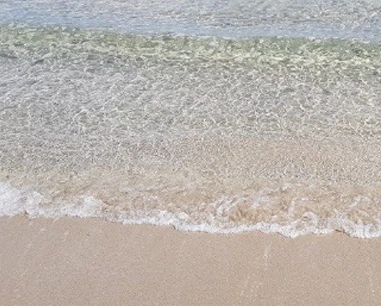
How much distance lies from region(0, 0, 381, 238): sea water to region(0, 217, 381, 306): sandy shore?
135mm

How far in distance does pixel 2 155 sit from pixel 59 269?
1.48m

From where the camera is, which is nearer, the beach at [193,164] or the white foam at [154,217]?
the beach at [193,164]

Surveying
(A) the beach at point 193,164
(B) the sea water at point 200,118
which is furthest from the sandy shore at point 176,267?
(B) the sea water at point 200,118

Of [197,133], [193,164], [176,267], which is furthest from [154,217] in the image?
[197,133]

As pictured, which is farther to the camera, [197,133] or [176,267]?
[197,133]

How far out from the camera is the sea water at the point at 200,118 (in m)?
3.88

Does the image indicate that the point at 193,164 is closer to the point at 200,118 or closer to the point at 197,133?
the point at 197,133

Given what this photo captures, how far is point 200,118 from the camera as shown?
198 inches

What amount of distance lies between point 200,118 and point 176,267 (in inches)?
74.7

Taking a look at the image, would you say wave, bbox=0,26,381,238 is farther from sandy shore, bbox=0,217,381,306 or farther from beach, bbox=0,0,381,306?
sandy shore, bbox=0,217,381,306

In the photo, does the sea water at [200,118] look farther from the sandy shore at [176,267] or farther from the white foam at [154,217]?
the sandy shore at [176,267]

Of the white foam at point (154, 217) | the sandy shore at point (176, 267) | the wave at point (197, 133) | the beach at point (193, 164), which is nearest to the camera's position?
the sandy shore at point (176, 267)

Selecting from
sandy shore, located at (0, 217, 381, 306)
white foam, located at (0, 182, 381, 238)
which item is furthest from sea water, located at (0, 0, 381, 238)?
sandy shore, located at (0, 217, 381, 306)

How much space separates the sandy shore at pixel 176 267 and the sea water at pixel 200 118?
13 cm
